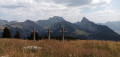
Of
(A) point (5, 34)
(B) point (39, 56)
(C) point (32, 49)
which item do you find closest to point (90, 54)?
(B) point (39, 56)

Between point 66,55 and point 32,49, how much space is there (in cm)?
264

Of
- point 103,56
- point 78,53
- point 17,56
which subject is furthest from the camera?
point 78,53

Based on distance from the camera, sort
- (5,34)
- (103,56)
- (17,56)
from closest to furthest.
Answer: (17,56), (103,56), (5,34)

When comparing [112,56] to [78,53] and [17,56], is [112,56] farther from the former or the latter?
[17,56]

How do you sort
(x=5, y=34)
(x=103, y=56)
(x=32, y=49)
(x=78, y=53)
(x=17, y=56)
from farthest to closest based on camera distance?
(x=5, y=34)
(x=32, y=49)
(x=78, y=53)
(x=103, y=56)
(x=17, y=56)

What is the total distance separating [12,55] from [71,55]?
2.74 meters

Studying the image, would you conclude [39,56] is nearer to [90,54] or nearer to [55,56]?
[55,56]

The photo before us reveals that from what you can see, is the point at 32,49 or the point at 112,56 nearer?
the point at 112,56

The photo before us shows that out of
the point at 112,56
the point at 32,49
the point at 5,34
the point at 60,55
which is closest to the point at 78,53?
the point at 60,55

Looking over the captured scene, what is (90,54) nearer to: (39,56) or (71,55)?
(71,55)

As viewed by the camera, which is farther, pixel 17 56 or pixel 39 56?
pixel 39 56

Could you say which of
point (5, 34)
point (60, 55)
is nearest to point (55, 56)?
point (60, 55)

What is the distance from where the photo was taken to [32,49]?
1027 centimetres

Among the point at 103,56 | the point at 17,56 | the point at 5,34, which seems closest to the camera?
the point at 17,56
